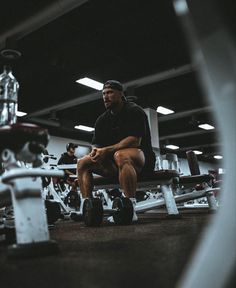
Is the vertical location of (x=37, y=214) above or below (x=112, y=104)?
below

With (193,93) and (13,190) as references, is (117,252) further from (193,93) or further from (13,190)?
(193,93)

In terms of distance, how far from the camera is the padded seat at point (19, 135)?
3.33 ft

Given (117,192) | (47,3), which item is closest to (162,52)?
(47,3)

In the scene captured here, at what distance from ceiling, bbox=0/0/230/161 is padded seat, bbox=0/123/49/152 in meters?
3.65

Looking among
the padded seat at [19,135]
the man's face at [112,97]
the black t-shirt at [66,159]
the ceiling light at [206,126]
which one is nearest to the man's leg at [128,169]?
the man's face at [112,97]

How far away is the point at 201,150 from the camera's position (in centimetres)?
1723

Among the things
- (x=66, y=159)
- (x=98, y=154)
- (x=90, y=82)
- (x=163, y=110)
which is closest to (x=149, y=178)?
(x=98, y=154)

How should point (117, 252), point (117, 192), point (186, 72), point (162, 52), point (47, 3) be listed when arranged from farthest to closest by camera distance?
point (186, 72) → point (162, 52) → point (117, 192) → point (47, 3) → point (117, 252)

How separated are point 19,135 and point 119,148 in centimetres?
148

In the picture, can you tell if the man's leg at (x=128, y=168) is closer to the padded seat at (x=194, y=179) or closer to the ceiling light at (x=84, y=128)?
the padded seat at (x=194, y=179)

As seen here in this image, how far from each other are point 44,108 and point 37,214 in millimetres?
8079

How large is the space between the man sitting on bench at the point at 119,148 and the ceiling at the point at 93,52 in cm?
222

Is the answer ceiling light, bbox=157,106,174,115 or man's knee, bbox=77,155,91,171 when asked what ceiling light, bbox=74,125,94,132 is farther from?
man's knee, bbox=77,155,91,171

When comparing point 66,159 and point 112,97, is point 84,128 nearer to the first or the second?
point 66,159
